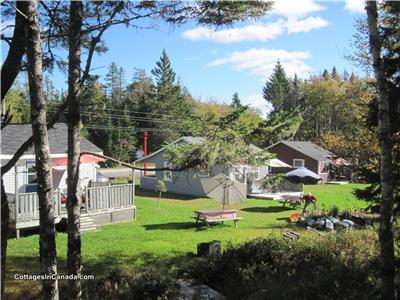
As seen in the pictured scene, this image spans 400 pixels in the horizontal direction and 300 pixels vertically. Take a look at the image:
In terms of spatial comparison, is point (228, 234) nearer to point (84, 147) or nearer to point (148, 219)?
point (148, 219)

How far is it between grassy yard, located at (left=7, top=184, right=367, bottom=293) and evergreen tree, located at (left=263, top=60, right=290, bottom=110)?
53.0 m

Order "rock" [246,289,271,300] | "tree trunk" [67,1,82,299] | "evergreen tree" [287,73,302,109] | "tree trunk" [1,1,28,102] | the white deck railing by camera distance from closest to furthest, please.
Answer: "tree trunk" [1,1,28,102] → "tree trunk" [67,1,82,299] → "rock" [246,289,271,300] → the white deck railing → "evergreen tree" [287,73,302,109]

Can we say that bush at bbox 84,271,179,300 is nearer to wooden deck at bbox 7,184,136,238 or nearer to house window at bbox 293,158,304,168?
wooden deck at bbox 7,184,136,238

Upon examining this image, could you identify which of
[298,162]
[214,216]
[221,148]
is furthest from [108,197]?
[298,162]

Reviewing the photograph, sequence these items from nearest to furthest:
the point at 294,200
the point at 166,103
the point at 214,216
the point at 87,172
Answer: the point at 214,216 → the point at 87,172 → the point at 294,200 → the point at 166,103

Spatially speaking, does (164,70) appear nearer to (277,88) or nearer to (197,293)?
(277,88)

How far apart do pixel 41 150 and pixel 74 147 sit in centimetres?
131

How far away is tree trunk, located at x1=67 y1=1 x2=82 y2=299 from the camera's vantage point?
5.50 m

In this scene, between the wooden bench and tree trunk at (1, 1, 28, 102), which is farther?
the wooden bench

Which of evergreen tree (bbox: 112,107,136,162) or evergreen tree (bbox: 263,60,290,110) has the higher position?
evergreen tree (bbox: 263,60,290,110)

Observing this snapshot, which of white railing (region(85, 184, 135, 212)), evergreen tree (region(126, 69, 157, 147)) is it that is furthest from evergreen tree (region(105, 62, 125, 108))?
white railing (region(85, 184, 135, 212))

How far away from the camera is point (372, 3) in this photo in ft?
22.8

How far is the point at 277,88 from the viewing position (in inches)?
3123

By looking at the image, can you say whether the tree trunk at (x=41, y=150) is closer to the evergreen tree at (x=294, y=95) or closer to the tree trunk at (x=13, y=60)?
the tree trunk at (x=13, y=60)
